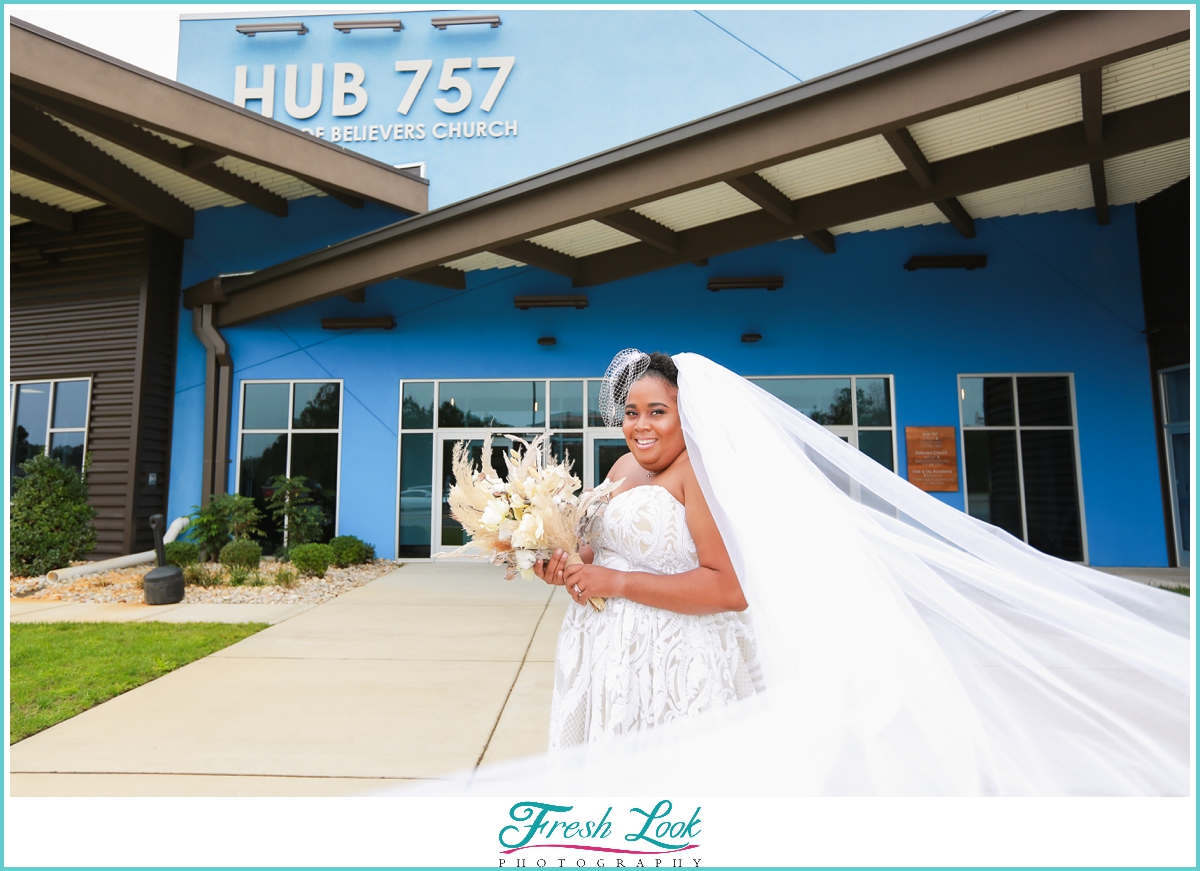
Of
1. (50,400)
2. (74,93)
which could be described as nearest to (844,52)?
(74,93)

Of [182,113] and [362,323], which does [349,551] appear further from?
[182,113]

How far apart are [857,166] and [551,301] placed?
533cm

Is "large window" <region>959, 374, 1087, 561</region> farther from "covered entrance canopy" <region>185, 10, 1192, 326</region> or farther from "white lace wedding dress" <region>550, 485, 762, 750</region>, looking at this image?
"white lace wedding dress" <region>550, 485, 762, 750</region>

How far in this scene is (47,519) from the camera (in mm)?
9680

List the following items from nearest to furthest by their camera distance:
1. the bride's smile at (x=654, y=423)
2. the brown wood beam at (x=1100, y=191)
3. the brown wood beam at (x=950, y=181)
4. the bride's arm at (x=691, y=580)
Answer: the bride's arm at (x=691, y=580)
the bride's smile at (x=654, y=423)
the brown wood beam at (x=950, y=181)
the brown wood beam at (x=1100, y=191)

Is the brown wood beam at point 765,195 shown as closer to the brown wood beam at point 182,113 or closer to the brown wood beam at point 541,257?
the brown wood beam at point 541,257

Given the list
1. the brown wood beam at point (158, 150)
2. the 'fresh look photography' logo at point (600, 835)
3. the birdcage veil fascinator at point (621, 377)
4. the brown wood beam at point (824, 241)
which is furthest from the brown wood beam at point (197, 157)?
the 'fresh look photography' logo at point (600, 835)

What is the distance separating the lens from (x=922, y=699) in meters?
1.98

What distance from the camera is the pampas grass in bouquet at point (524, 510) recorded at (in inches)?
80.9

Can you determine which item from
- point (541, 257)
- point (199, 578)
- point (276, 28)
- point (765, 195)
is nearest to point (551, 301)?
point (541, 257)

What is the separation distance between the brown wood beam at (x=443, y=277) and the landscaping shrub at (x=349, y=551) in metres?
4.54

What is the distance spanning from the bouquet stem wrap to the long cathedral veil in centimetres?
43

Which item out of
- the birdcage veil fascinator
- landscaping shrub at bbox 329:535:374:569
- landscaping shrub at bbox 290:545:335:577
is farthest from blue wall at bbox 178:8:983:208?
the birdcage veil fascinator

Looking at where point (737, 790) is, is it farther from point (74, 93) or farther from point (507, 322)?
point (507, 322)
